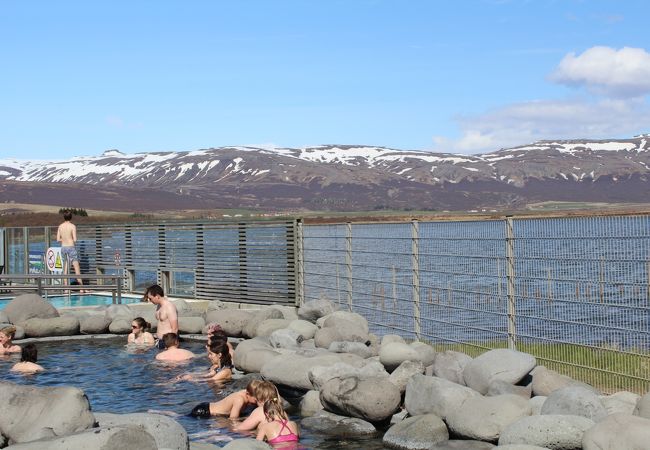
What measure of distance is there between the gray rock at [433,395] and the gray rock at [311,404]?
1.36 meters

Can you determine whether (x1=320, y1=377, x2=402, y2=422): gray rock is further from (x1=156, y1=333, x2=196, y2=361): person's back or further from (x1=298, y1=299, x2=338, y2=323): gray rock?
(x1=298, y1=299, x2=338, y2=323): gray rock

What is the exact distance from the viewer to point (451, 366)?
477 inches

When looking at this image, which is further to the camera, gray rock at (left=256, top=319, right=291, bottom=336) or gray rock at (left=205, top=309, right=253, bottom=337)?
gray rock at (left=205, top=309, right=253, bottom=337)

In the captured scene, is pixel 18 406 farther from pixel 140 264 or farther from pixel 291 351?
pixel 140 264

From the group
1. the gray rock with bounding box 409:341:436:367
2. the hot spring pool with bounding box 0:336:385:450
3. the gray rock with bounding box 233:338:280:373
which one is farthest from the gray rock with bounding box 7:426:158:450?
the gray rock with bounding box 233:338:280:373

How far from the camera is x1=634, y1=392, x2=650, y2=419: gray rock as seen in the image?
885cm

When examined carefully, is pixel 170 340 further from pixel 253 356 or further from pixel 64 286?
pixel 64 286

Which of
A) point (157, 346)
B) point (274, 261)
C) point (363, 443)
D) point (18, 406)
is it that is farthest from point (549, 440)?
point (274, 261)

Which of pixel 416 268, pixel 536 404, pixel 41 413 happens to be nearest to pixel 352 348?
pixel 416 268

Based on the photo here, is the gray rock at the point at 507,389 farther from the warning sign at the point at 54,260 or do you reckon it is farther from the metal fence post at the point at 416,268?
the warning sign at the point at 54,260

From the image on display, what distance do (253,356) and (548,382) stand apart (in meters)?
5.51

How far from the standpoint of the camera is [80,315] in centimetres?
2105

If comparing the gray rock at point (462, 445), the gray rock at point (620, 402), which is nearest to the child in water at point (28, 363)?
the gray rock at point (462, 445)

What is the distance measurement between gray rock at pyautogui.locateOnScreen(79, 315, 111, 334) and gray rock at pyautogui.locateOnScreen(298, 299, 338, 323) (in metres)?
4.52
